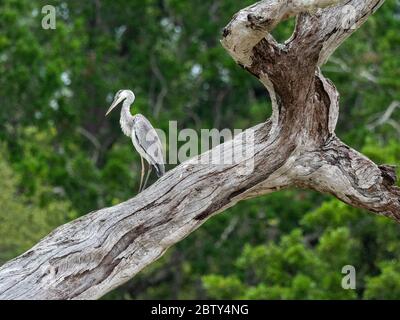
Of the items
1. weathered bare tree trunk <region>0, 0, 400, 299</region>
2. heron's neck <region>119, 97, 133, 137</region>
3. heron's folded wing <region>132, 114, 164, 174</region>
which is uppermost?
heron's neck <region>119, 97, 133, 137</region>

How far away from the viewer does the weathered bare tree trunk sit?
23.7ft

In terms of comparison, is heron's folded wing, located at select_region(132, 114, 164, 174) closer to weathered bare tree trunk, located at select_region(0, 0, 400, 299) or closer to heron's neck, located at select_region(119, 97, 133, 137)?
heron's neck, located at select_region(119, 97, 133, 137)

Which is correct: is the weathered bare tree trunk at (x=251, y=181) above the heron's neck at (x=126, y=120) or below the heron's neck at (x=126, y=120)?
below

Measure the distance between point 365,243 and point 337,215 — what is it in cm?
135

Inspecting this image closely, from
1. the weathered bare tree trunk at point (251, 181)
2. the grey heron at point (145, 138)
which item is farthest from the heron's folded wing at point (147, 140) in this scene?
the weathered bare tree trunk at point (251, 181)

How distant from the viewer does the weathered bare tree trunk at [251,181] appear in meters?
7.23

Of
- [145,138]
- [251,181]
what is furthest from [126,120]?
[251,181]

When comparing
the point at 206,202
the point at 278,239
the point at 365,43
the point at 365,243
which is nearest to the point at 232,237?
the point at 278,239

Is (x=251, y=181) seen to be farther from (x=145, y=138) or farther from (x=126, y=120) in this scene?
(x=126, y=120)

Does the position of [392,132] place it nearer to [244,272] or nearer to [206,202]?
[244,272]

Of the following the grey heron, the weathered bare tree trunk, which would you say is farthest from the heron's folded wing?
the weathered bare tree trunk

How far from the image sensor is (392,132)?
2003 centimetres

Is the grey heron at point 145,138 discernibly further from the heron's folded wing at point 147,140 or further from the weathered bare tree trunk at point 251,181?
the weathered bare tree trunk at point 251,181

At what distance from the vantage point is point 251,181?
299 inches
